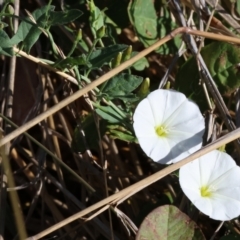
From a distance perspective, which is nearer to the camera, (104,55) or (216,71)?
(104,55)

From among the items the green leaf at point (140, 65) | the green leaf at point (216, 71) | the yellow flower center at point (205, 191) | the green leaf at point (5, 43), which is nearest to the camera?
the green leaf at point (5, 43)

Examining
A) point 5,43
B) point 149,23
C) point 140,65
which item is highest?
point 5,43

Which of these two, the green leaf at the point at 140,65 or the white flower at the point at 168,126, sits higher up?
the green leaf at the point at 140,65

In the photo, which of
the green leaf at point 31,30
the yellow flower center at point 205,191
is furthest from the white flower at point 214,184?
the green leaf at point 31,30

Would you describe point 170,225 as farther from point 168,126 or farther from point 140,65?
point 140,65

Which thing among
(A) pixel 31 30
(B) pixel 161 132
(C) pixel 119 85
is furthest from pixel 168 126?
(A) pixel 31 30

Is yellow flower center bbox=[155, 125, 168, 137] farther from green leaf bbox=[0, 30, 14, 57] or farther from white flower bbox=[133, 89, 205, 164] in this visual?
green leaf bbox=[0, 30, 14, 57]

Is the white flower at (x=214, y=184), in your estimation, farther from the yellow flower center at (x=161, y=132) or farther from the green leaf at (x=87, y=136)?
the green leaf at (x=87, y=136)
